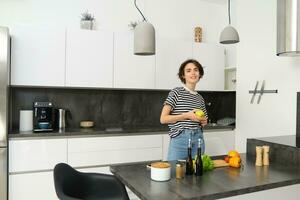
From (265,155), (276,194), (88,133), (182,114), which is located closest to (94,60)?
(88,133)

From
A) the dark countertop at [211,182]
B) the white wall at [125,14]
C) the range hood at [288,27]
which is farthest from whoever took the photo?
the white wall at [125,14]

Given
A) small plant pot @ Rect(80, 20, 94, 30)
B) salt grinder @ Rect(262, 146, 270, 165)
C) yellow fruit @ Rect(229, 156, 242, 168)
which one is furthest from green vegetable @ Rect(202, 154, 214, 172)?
small plant pot @ Rect(80, 20, 94, 30)

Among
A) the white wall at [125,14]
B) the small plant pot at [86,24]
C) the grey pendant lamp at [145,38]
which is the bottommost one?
the grey pendant lamp at [145,38]

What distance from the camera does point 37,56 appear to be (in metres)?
2.77

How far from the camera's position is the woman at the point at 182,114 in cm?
203

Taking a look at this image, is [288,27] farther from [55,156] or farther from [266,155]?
[55,156]

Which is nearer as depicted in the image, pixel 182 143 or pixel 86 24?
pixel 182 143

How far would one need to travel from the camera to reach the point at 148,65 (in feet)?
10.6

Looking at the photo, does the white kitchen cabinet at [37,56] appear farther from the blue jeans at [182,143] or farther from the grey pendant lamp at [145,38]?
the blue jeans at [182,143]

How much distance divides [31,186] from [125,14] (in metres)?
2.21

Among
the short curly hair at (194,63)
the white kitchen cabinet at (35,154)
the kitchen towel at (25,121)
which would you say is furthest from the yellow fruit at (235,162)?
the kitchen towel at (25,121)

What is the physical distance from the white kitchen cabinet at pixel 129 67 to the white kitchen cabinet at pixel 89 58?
0.27 feet

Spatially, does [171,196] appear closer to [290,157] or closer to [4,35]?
[290,157]

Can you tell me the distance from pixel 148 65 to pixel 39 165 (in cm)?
158
